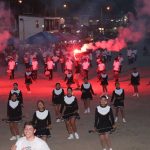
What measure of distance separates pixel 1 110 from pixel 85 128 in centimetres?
580

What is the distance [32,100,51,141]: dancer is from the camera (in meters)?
13.2

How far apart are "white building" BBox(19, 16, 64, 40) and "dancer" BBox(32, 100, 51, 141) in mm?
43025

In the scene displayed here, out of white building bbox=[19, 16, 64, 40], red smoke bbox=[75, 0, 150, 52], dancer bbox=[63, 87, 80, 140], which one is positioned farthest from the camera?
white building bbox=[19, 16, 64, 40]

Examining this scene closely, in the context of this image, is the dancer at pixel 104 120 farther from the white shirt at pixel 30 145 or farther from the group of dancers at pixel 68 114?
the white shirt at pixel 30 145

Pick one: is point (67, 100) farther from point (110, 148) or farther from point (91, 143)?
point (110, 148)

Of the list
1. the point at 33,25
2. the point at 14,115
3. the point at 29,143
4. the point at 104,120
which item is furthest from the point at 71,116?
the point at 33,25

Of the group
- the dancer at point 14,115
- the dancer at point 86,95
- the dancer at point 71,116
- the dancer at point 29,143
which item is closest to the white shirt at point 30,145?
the dancer at point 29,143

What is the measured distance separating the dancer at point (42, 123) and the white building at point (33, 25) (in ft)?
141

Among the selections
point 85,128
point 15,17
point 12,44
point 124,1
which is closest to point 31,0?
point 15,17

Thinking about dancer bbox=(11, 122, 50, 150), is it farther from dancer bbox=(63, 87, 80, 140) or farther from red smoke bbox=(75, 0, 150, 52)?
red smoke bbox=(75, 0, 150, 52)

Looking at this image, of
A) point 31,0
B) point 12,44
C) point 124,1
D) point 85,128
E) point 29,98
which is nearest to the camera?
point 85,128

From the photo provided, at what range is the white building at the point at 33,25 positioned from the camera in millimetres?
56000

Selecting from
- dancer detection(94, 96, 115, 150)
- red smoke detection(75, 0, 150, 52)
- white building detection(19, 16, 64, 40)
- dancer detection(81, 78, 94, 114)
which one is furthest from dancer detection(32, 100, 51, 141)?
white building detection(19, 16, 64, 40)

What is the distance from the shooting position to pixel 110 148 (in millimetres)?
13344
